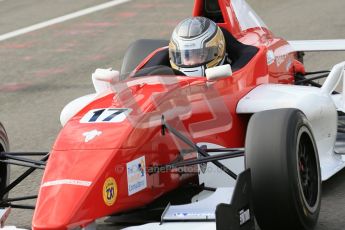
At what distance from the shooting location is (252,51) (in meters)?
8.42

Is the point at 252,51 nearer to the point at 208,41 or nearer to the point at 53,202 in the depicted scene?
the point at 208,41

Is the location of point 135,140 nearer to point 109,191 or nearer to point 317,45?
point 109,191

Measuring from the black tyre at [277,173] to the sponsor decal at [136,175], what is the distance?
68cm

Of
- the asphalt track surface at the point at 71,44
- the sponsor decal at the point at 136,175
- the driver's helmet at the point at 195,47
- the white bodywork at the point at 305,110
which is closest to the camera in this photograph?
the sponsor decal at the point at 136,175

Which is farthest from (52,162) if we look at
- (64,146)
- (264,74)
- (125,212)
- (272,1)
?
(272,1)

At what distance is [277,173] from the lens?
6.55 metres

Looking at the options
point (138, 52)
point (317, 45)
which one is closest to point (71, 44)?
point (138, 52)

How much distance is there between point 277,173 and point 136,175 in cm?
90

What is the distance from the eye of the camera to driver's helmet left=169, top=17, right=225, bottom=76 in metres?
8.00

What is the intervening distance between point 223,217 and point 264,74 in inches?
94.8

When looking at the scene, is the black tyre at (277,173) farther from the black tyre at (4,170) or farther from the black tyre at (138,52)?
the black tyre at (138,52)

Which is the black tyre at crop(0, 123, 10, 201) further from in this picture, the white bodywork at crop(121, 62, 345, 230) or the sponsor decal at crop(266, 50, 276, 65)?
the sponsor decal at crop(266, 50, 276, 65)

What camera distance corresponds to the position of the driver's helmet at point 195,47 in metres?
8.00

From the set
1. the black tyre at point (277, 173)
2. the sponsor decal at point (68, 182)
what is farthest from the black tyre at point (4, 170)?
the black tyre at point (277, 173)
